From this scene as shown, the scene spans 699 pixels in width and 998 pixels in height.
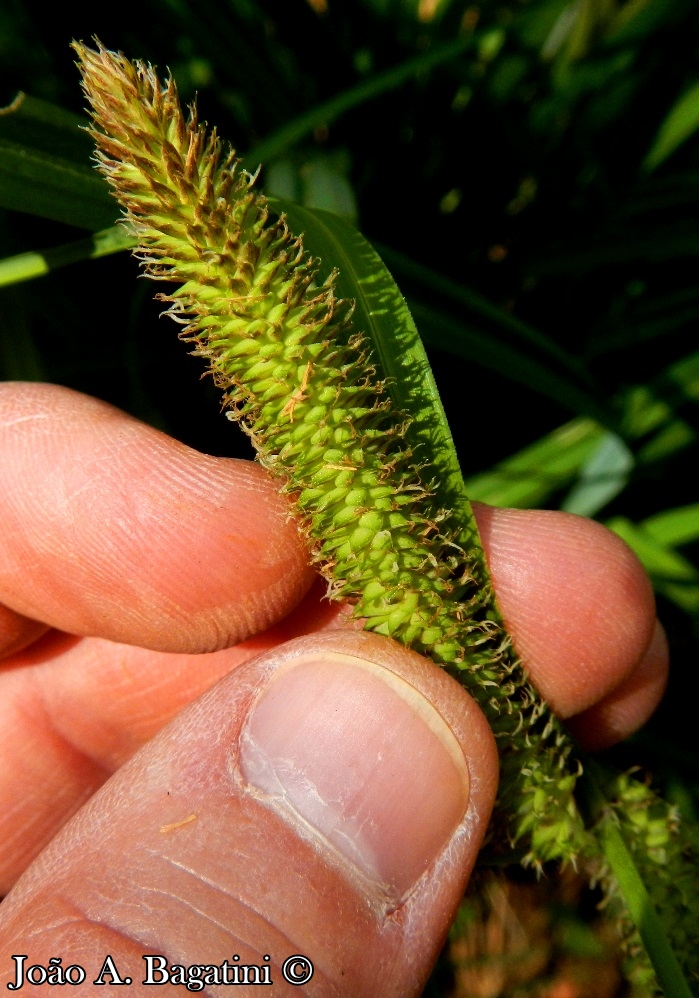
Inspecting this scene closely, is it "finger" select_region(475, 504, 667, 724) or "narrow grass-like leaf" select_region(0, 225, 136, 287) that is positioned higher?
"narrow grass-like leaf" select_region(0, 225, 136, 287)

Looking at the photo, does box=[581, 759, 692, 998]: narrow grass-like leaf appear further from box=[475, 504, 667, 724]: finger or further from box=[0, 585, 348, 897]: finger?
box=[0, 585, 348, 897]: finger

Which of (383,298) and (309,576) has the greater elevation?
(383,298)

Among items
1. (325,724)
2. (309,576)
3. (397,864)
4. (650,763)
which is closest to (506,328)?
(309,576)

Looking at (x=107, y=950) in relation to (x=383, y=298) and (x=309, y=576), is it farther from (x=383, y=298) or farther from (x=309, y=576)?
(x=383, y=298)

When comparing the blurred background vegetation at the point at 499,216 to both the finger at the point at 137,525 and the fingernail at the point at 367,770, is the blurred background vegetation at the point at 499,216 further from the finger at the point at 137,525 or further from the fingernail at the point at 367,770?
the fingernail at the point at 367,770

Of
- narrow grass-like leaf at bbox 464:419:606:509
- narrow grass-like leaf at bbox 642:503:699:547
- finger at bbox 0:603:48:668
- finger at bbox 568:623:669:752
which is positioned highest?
finger at bbox 0:603:48:668

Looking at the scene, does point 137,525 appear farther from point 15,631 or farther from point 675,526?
point 675,526

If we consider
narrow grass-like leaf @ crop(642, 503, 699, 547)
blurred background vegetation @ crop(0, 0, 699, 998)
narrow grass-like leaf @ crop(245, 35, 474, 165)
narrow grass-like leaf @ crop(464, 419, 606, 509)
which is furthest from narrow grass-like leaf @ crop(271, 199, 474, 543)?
narrow grass-like leaf @ crop(642, 503, 699, 547)
